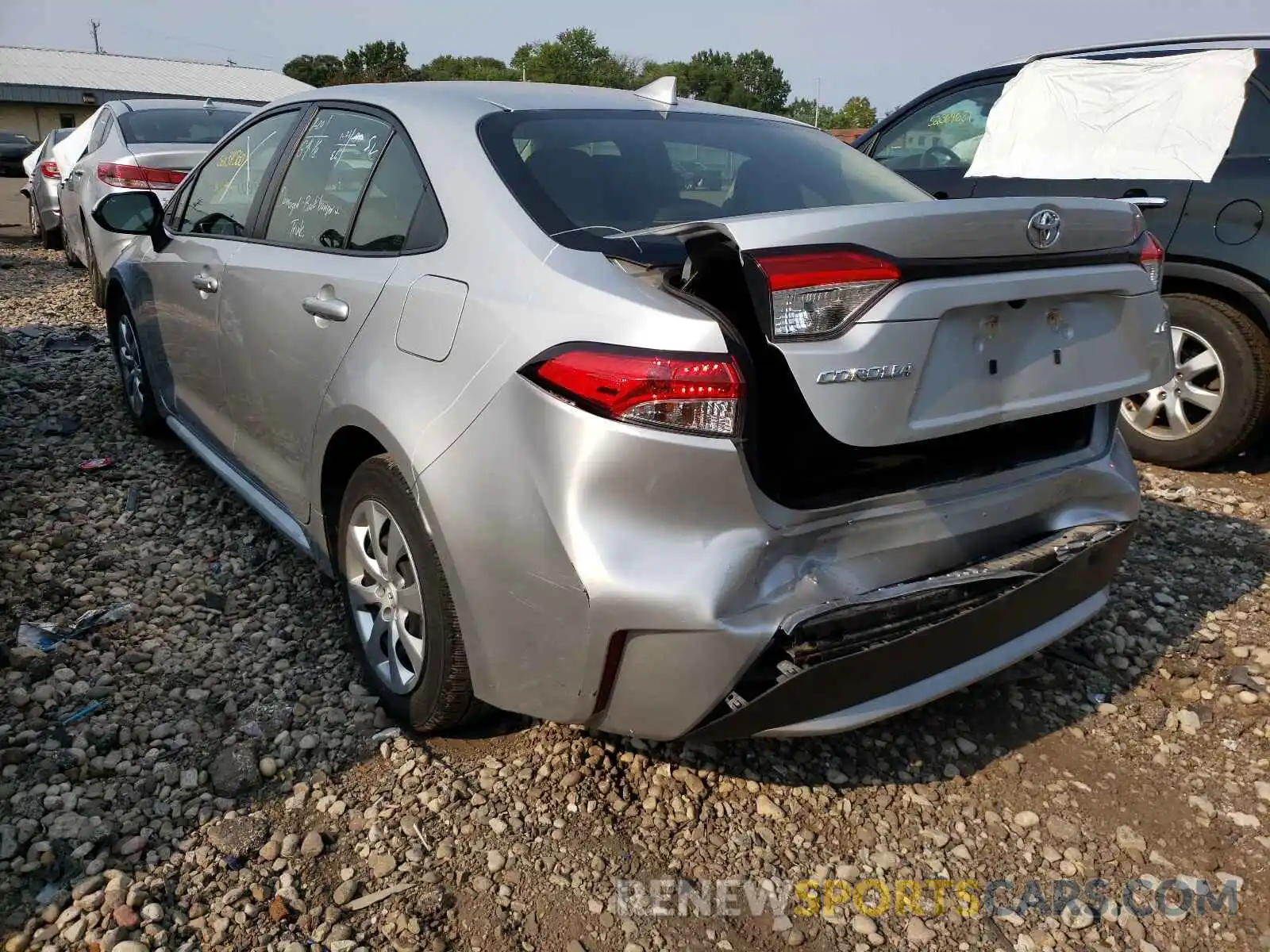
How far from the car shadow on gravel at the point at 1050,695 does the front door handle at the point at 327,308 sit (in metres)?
1.38

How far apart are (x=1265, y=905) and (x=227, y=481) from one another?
3.44m

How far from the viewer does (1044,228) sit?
6.78ft

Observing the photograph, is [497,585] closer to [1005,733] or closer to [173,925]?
[173,925]

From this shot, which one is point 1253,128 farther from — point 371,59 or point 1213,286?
point 371,59

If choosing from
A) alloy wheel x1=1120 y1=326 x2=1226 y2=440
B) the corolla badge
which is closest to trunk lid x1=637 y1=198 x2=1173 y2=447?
the corolla badge

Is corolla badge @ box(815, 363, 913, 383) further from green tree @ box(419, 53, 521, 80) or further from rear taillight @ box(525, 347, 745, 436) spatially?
green tree @ box(419, 53, 521, 80)

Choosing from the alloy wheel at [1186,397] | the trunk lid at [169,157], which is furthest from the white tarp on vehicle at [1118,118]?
the trunk lid at [169,157]

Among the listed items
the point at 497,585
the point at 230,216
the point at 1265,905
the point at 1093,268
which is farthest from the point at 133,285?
the point at 1265,905

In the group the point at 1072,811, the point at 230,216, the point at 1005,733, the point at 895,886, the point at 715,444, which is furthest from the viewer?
the point at 230,216

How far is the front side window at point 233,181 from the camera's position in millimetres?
3375

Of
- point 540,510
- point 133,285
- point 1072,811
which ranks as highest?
point 540,510

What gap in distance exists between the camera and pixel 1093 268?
2.19 meters

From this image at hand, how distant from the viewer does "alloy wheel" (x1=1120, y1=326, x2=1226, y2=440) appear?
14.9ft

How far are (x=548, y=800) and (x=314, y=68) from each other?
83.2 meters
